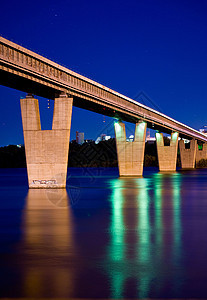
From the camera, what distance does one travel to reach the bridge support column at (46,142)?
39938 mm

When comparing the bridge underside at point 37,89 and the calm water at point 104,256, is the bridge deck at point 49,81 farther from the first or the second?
the calm water at point 104,256

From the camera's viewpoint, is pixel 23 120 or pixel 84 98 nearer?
pixel 23 120

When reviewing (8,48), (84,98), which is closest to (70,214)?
(8,48)

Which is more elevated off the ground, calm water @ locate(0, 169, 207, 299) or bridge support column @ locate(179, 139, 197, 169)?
bridge support column @ locate(179, 139, 197, 169)

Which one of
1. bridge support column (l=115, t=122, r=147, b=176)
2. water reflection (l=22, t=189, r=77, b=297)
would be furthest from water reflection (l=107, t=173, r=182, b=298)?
bridge support column (l=115, t=122, r=147, b=176)

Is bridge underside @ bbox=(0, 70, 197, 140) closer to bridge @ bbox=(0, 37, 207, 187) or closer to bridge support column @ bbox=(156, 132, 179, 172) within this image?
→ bridge @ bbox=(0, 37, 207, 187)

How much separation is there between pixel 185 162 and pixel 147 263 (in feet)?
420

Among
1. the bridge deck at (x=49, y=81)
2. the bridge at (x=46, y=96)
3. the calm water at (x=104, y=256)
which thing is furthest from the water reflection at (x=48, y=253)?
the bridge at (x=46, y=96)

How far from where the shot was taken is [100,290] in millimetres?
7891

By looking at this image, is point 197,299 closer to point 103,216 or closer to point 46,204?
point 103,216

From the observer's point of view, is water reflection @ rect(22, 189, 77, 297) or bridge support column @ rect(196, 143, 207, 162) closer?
water reflection @ rect(22, 189, 77, 297)

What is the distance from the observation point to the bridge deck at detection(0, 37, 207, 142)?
109 feet

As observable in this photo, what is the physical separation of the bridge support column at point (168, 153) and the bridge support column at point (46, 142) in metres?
66.8

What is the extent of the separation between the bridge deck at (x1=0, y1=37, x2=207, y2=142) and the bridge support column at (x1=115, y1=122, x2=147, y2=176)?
31.9 feet
